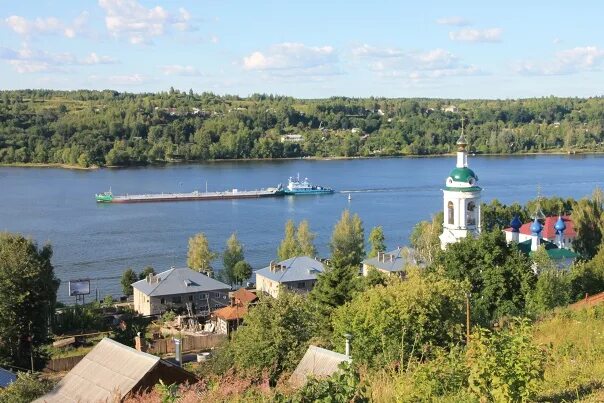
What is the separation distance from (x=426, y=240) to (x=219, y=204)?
18890mm

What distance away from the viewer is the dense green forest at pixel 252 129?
5222 centimetres

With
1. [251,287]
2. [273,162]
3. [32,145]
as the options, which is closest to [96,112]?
[32,145]

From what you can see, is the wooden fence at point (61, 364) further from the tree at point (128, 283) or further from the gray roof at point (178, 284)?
the tree at point (128, 283)

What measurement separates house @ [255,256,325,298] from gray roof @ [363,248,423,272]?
1200 mm

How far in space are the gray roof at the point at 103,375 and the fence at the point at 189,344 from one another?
3.96m

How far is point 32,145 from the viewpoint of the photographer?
5141cm

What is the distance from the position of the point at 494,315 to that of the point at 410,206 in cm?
2180

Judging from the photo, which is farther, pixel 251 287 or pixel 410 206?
pixel 410 206

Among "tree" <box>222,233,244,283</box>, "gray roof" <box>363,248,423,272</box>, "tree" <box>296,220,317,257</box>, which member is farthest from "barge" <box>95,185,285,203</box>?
"gray roof" <box>363,248,423,272</box>

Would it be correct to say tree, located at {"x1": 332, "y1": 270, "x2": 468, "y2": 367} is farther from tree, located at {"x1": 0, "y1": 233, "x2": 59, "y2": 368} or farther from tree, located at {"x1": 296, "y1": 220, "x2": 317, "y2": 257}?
tree, located at {"x1": 296, "y1": 220, "x2": 317, "y2": 257}

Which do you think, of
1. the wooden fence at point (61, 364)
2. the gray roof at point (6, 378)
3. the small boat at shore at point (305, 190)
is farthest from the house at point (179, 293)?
the small boat at shore at point (305, 190)

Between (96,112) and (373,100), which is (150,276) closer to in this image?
(96,112)

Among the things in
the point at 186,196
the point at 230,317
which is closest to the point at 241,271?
the point at 230,317

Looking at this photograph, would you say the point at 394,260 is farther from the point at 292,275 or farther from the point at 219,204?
the point at 219,204
